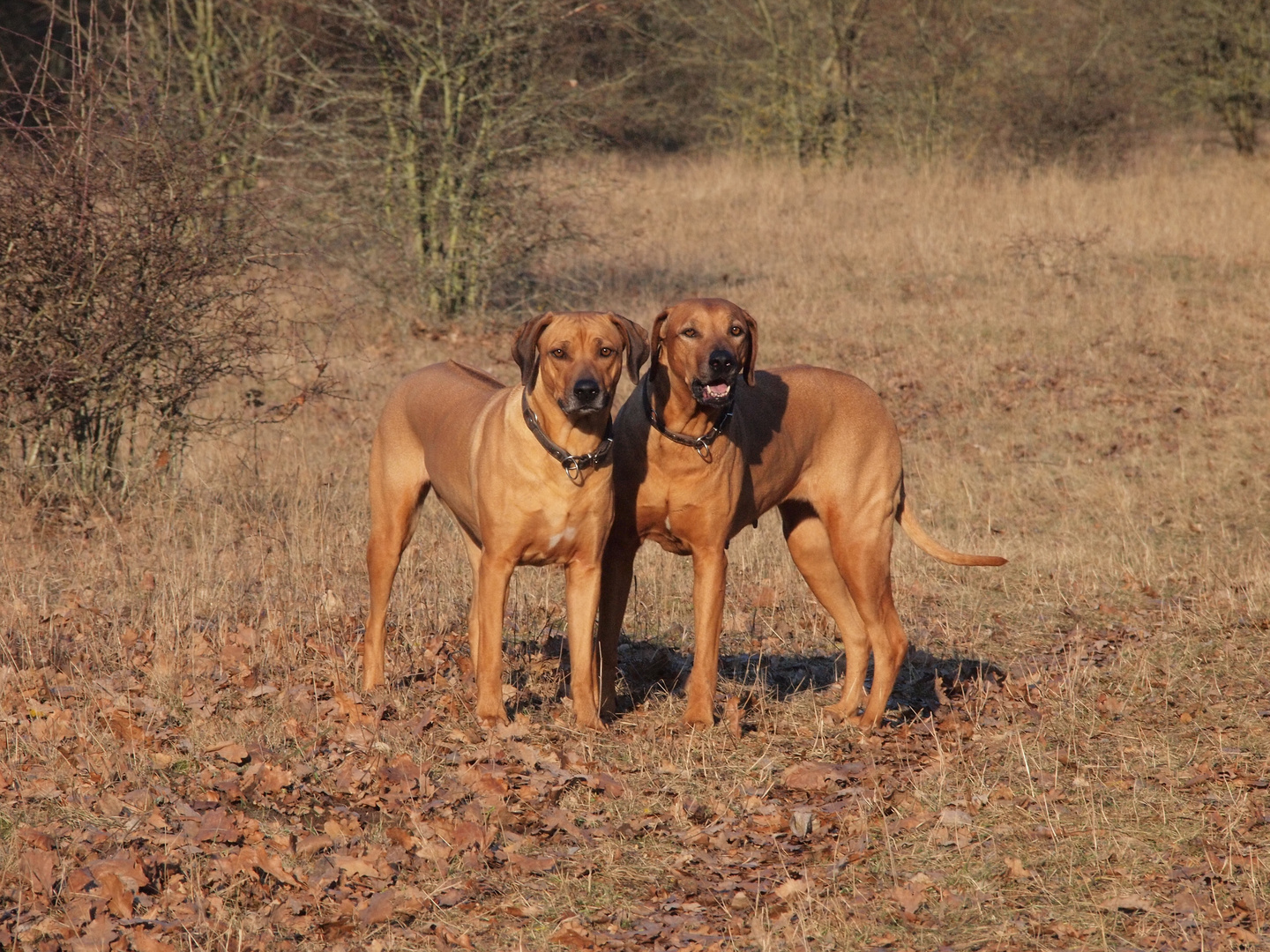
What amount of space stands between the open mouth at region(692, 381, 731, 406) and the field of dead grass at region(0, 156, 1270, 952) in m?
1.25

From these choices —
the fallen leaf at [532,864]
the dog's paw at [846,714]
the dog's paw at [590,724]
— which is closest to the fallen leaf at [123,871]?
the fallen leaf at [532,864]

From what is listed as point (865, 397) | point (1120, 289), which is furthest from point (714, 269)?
point (865, 397)

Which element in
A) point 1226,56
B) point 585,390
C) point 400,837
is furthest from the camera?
point 1226,56

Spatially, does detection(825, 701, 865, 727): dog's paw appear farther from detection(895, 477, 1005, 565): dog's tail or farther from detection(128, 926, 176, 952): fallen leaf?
detection(128, 926, 176, 952): fallen leaf

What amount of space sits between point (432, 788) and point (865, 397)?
106 inches

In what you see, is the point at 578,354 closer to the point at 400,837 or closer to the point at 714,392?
the point at 714,392

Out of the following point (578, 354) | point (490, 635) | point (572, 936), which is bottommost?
point (572, 936)

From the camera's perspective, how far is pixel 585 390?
4.64m

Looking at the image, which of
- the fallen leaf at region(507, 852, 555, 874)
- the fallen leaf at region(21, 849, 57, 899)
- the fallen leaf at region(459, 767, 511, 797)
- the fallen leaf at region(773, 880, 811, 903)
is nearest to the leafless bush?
the fallen leaf at region(459, 767, 511, 797)

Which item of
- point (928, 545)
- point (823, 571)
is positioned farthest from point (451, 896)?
point (928, 545)

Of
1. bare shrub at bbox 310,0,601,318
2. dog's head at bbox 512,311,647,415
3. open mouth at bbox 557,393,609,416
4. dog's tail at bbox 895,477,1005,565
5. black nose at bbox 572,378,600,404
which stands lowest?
dog's tail at bbox 895,477,1005,565

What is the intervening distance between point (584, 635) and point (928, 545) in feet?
5.96

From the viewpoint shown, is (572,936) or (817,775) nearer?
(572,936)

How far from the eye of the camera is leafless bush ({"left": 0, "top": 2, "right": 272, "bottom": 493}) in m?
7.88
